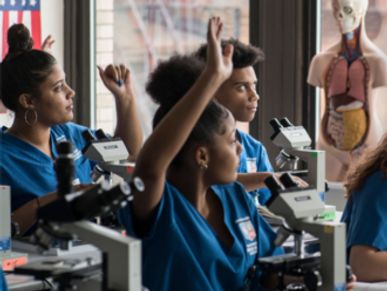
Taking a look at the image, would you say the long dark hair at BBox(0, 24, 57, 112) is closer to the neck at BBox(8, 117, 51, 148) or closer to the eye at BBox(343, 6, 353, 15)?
the neck at BBox(8, 117, 51, 148)

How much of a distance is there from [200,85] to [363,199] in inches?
37.7

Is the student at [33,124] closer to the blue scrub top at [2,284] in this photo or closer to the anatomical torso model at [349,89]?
the blue scrub top at [2,284]

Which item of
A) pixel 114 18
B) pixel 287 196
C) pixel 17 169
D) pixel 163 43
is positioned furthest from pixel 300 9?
pixel 287 196

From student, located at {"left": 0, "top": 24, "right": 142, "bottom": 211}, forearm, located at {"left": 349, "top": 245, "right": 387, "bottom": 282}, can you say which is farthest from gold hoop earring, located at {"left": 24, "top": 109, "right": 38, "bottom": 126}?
forearm, located at {"left": 349, "top": 245, "right": 387, "bottom": 282}

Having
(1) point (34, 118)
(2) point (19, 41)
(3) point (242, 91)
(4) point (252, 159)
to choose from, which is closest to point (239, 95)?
(3) point (242, 91)

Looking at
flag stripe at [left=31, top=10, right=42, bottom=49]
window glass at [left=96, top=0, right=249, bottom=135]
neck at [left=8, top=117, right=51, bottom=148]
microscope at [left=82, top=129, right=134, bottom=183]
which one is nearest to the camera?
microscope at [left=82, top=129, right=134, bottom=183]

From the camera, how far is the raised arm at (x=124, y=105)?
391cm

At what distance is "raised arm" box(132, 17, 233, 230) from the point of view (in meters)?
2.04

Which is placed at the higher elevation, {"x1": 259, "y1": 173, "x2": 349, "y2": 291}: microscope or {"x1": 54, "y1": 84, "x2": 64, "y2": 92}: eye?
{"x1": 54, "y1": 84, "x2": 64, "y2": 92}: eye

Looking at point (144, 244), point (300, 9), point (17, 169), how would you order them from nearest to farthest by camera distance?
point (144, 244)
point (17, 169)
point (300, 9)

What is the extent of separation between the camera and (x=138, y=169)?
7.01 ft

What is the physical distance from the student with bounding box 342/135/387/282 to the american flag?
2.85 meters

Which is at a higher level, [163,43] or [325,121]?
[163,43]

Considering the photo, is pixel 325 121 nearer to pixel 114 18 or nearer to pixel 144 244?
pixel 114 18
